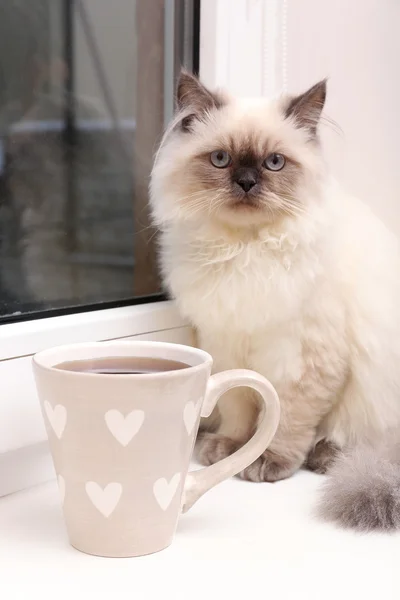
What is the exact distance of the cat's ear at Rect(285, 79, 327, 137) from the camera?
109cm

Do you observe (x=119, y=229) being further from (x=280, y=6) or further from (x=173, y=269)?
(x=280, y=6)

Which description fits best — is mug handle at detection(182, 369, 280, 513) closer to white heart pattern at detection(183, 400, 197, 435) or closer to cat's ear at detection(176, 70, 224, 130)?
white heart pattern at detection(183, 400, 197, 435)

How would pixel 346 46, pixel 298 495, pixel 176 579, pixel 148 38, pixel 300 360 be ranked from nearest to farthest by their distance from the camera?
pixel 176 579 < pixel 298 495 < pixel 300 360 < pixel 148 38 < pixel 346 46

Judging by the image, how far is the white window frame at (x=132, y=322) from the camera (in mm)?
943

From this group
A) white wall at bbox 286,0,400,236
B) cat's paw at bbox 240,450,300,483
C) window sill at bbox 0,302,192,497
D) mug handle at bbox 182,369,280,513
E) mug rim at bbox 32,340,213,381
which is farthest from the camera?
white wall at bbox 286,0,400,236

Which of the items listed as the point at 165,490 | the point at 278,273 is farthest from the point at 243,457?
the point at 278,273

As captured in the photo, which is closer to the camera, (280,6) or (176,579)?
(176,579)

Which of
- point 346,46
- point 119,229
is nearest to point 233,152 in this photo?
point 119,229

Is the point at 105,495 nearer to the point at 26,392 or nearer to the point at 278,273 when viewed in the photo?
the point at 26,392

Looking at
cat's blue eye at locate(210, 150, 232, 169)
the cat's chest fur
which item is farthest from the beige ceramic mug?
cat's blue eye at locate(210, 150, 232, 169)

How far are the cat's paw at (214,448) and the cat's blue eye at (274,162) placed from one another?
449 mm

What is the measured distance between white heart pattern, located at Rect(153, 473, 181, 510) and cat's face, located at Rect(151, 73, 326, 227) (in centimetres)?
45

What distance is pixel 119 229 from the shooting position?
4.31 feet

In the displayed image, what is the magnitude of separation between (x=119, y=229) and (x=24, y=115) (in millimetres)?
294
